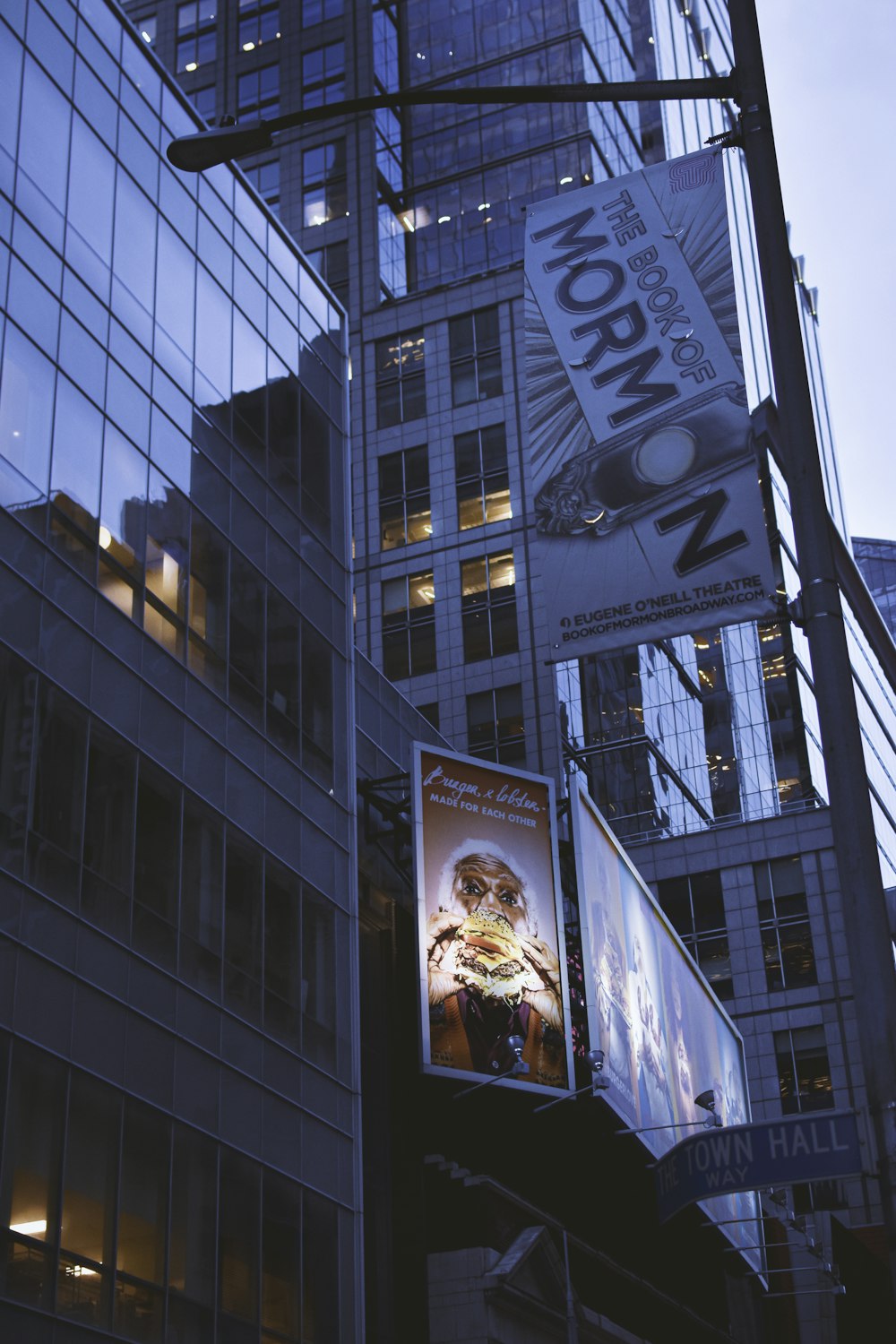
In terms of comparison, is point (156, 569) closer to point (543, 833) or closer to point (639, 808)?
point (543, 833)

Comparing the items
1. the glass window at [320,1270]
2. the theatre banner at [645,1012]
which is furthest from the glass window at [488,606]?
the glass window at [320,1270]

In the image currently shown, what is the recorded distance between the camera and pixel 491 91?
11.4 m

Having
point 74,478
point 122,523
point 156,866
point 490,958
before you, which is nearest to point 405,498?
point 490,958

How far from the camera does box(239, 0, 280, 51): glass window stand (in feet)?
323

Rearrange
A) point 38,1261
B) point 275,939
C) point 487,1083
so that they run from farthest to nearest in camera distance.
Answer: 1. point 487,1083
2. point 275,939
3. point 38,1261

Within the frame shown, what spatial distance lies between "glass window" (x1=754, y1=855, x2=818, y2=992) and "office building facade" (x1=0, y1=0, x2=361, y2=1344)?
4229cm

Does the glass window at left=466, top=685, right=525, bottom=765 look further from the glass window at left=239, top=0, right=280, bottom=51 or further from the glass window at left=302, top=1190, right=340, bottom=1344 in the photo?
the glass window at left=302, top=1190, right=340, bottom=1344

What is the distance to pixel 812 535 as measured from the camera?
1034cm

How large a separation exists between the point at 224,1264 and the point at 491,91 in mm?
20517

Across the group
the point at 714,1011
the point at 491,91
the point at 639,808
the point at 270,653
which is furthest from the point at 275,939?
the point at 639,808

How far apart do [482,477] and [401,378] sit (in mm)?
7887

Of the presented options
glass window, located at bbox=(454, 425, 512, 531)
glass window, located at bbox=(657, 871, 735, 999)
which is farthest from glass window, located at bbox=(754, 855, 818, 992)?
glass window, located at bbox=(454, 425, 512, 531)

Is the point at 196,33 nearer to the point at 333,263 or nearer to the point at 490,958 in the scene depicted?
the point at 333,263

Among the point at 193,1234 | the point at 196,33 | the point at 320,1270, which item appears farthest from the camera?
the point at 196,33
